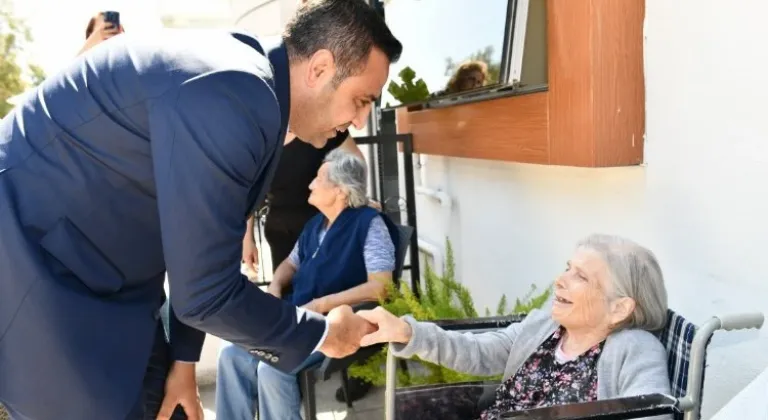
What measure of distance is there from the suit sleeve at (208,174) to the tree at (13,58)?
28.7ft

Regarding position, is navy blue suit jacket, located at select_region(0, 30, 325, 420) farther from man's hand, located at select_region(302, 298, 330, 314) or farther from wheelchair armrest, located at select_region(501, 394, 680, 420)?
man's hand, located at select_region(302, 298, 330, 314)

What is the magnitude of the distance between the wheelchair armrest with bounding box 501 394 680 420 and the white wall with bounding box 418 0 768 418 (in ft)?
1.53

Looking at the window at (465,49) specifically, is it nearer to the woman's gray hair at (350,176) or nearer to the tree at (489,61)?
the tree at (489,61)

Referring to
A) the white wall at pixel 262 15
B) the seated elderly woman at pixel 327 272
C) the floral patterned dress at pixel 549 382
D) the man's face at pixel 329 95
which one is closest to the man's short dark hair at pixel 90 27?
the seated elderly woman at pixel 327 272

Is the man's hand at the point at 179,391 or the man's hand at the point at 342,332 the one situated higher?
the man's hand at the point at 342,332

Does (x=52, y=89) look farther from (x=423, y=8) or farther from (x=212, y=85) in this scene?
(x=423, y=8)

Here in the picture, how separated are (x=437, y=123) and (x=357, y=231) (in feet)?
3.17

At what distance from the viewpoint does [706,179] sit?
5.45ft

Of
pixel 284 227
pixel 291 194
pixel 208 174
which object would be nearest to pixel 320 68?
pixel 208 174

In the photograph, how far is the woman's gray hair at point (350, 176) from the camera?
2.73 metres

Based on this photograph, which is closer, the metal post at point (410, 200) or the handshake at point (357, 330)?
the handshake at point (357, 330)

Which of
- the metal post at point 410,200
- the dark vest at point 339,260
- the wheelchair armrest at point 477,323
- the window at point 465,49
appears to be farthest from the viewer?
the metal post at point 410,200

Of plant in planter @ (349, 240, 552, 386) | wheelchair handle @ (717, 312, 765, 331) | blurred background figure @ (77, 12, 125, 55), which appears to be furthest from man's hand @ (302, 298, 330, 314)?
wheelchair handle @ (717, 312, 765, 331)

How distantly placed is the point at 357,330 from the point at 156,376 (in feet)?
1.62
